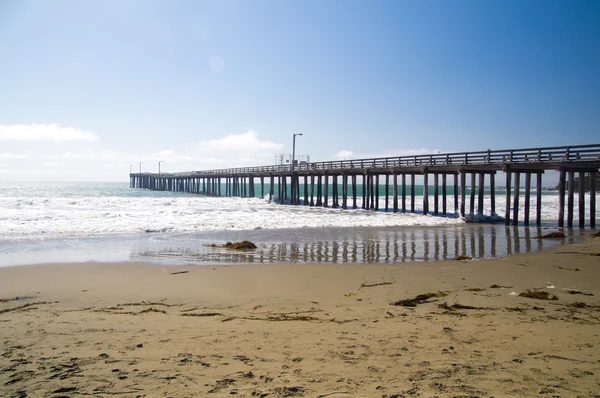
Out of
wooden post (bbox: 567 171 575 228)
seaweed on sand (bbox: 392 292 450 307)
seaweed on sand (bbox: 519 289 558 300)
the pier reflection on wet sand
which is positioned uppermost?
wooden post (bbox: 567 171 575 228)

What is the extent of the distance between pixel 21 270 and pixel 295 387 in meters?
8.26

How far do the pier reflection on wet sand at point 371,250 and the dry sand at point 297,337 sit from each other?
8.33 feet

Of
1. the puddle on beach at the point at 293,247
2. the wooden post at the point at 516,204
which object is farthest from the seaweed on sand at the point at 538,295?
the wooden post at the point at 516,204

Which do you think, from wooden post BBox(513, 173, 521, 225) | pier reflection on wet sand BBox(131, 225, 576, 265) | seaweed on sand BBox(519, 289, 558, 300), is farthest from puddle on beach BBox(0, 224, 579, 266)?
seaweed on sand BBox(519, 289, 558, 300)

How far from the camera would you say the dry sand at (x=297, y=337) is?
3.09m

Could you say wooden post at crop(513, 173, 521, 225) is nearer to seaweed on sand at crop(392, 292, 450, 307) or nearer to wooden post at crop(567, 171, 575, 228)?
wooden post at crop(567, 171, 575, 228)

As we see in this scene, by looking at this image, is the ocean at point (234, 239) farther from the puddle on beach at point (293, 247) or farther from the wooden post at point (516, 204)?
the wooden post at point (516, 204)

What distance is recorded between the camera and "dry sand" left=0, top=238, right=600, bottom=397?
10.1 feet

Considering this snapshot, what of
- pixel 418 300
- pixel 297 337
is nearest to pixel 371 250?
pixel 418 300

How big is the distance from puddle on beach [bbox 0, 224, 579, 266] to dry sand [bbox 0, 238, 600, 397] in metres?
2.47

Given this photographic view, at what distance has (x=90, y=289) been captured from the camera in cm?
693

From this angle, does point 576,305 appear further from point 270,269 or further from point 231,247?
point 231,247

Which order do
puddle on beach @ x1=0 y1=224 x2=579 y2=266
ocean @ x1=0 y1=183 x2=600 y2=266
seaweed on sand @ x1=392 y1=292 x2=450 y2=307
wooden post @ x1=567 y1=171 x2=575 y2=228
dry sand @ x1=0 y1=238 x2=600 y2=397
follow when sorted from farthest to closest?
wooden post @ x1=567 y1=171 x2=575 y2=228, ocean @ x1=0 y1=183 x2=600 y2=266, puddle on beach @ x1=0 y1=224 x2=579 y2=266, seaweed on sand @ x1=392 y1=292 x2=450 y2=307, dry sand @ x1=0 y1=238 x2=600 y2=397

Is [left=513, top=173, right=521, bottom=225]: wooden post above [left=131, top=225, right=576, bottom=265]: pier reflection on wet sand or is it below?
above
